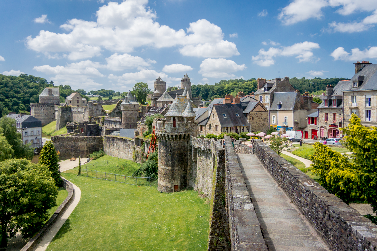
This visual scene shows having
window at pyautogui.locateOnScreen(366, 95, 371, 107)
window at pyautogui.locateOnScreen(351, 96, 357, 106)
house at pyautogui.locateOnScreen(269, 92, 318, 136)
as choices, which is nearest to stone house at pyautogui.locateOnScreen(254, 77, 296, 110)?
house at pyautogui.locateOnScreen(269, 92, 318, 136)

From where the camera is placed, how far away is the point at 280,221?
7.45 metres

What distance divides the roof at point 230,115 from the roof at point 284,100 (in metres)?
6.92

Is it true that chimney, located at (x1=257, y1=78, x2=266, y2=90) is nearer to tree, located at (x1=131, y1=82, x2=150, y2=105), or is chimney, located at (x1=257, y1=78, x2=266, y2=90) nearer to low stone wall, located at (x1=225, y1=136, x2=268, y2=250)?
tree, located at (x1=131, y1=82, x2=150, y2=105)

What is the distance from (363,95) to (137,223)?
91.9 ft

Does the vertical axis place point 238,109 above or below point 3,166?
above

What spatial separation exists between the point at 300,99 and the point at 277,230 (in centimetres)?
4332

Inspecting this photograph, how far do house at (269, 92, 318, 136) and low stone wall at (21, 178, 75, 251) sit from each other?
3313cm

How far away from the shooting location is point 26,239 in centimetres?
1945

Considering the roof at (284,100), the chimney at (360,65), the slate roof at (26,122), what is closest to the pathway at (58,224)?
the roof at (284,100)

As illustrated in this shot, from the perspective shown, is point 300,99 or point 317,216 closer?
point 317,216

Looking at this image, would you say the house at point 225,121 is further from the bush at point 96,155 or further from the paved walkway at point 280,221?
the paved walkway at point 280,221

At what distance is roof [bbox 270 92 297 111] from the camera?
149 ft

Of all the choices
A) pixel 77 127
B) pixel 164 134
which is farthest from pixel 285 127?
pixel 77 127

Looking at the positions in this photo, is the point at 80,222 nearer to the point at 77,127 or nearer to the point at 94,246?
the point at 94,246
